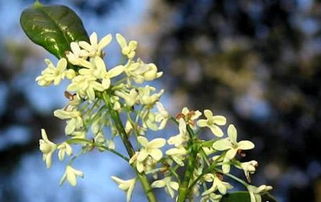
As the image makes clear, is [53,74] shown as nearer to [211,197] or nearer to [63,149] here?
[63,149]

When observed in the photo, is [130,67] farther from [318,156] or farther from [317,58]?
[317,58]

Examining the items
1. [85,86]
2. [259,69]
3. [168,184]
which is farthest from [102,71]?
[259,69]

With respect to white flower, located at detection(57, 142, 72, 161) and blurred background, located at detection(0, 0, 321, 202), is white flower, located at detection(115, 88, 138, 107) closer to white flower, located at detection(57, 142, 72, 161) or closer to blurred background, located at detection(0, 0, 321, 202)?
white flower, located at detection(57, 142, 72, 161)

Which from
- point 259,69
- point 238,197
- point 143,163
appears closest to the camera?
point 143,163

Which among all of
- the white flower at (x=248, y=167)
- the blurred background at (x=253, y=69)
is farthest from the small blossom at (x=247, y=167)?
the blurred background at (x=253, y=69)

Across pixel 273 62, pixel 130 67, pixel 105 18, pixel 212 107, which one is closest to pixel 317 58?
pixel 273 62

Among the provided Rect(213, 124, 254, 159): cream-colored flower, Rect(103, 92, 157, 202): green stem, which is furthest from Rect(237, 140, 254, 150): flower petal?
Rect(103, 92, 157, 202): green stem

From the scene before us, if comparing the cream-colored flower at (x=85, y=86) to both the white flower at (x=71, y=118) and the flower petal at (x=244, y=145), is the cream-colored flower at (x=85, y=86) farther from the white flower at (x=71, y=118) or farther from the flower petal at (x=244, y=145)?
the flower petal at (x=244, y=145)
